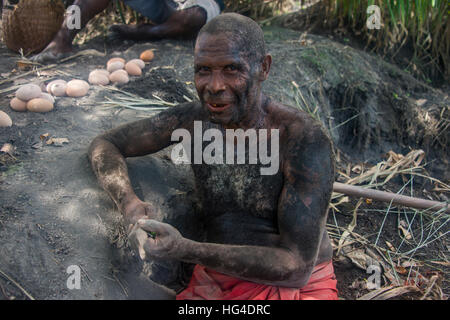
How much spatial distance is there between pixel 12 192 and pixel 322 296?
5.77 feet

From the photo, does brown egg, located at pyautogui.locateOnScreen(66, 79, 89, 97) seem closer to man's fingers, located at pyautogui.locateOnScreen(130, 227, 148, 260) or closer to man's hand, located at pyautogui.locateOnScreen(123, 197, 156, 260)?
man's hand, located at pyautogui.locateOnScreen(123, 197, 156, 260)

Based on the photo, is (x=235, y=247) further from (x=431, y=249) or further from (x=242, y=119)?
(x=431, y=249)

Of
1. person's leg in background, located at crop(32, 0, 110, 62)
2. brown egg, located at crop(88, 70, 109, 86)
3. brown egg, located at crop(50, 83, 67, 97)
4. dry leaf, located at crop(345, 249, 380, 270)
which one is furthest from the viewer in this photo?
person's leg in background, located at crop(32, 0, 110, 62)

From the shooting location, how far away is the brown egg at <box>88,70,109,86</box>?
3.83 metres

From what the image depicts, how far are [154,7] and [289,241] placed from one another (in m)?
3.67

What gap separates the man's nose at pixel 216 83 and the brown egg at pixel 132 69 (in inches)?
90.1

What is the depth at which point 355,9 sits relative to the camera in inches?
206

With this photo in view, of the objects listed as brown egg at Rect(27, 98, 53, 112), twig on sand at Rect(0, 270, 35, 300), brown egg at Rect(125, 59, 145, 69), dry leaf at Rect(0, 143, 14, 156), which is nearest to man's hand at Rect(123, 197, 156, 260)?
twig on sand at Rect(0, 270, 35, 300)

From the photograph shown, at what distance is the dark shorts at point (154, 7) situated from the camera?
4.72 m

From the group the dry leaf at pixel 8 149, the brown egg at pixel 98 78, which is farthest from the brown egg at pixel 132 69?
the dry leaf at pixel 8 149

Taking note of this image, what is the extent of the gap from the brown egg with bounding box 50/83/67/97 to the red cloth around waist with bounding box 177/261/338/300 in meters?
2.06

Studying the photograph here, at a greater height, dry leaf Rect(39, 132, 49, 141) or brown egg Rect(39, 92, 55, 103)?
brown egg Rect(39, 92, 55, 103)

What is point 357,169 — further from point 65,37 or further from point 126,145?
point 65,37

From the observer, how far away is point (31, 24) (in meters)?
4.49
